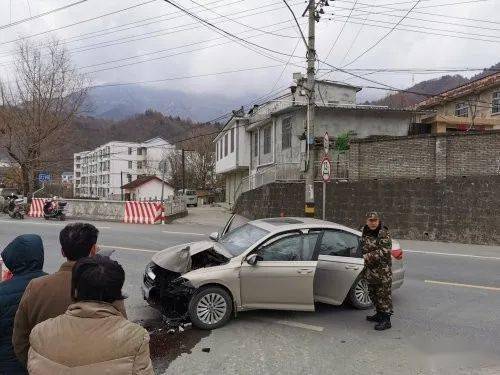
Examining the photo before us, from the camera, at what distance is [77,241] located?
3.42 meters

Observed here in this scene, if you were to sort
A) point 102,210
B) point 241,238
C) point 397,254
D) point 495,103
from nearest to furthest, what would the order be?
point 241,238, point 397,254, point 102,210, point 495,103

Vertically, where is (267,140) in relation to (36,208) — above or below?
above

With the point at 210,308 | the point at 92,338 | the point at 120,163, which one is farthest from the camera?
the point at 120,163

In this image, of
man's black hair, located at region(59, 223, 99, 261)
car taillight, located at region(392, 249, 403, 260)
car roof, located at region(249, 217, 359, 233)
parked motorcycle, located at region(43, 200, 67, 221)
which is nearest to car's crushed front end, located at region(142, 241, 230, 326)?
car roof, located at region(249, 217, 359, 233)

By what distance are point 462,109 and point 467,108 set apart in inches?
30.9

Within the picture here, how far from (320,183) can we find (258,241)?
15.4 m

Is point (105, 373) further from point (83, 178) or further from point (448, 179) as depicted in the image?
point (83, 178)

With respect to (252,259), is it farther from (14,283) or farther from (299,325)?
(14,283)

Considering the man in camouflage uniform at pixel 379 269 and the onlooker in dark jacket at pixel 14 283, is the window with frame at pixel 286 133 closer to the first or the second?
the man in camouflage uniform at pixel 379 269

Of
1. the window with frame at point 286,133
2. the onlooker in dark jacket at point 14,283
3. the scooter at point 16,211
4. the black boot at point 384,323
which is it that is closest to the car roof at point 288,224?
the black boot at point 384,323

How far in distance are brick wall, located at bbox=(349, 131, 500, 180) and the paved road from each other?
9202mm

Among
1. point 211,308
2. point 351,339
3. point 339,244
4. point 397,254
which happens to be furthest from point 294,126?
point 351,339

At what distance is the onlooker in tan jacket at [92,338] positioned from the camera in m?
2.23

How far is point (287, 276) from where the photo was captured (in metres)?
6.99
